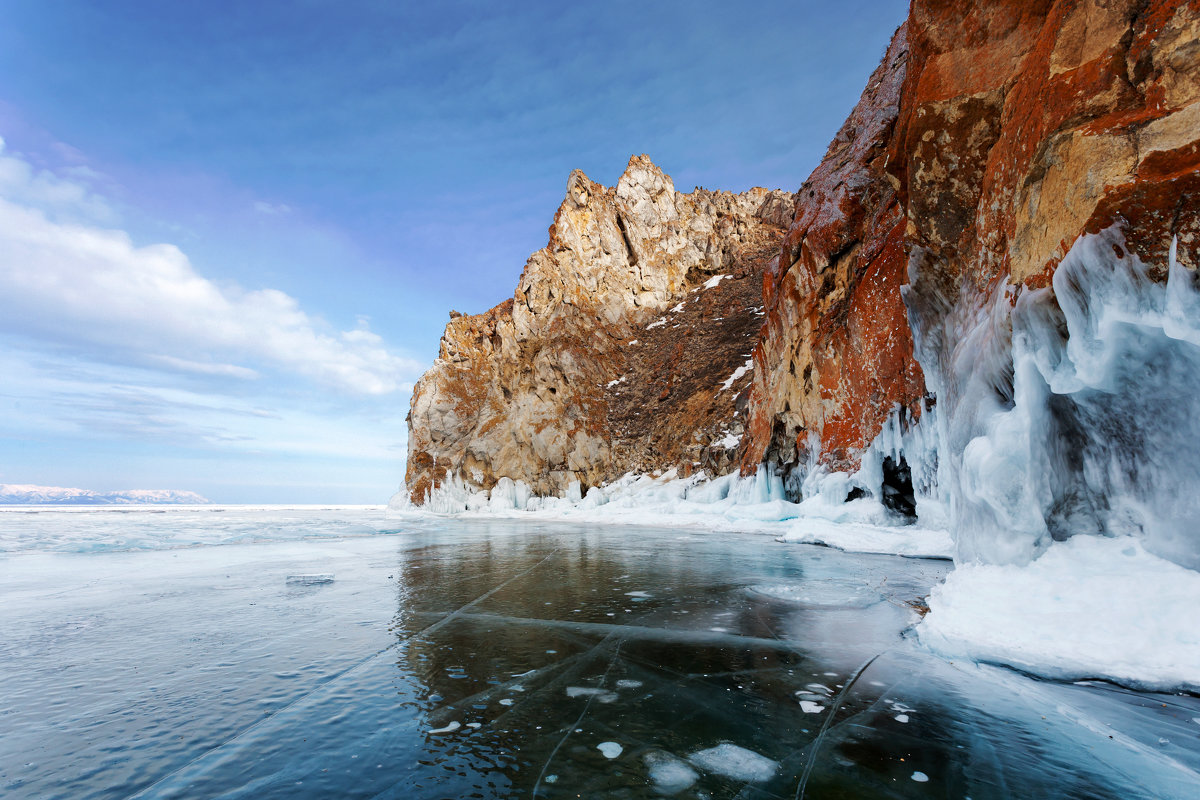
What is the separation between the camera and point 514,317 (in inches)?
1992

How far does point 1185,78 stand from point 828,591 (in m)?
6.65

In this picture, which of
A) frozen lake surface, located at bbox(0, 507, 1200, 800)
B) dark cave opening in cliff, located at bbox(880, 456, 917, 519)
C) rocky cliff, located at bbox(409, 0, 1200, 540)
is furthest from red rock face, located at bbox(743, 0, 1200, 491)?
frozen lake surface, located at bbox(0, 507, 1200, 800)

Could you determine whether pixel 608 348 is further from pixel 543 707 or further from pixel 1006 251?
pixel 543 707

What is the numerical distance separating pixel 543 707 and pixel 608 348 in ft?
146

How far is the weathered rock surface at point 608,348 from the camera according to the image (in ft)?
130

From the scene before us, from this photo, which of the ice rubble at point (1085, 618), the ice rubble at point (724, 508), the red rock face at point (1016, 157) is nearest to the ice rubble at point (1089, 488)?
the ice rubble at point (1085, 618)

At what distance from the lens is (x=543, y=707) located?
335 centimetres

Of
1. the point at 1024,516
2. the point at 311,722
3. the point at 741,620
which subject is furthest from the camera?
the point at 741,620

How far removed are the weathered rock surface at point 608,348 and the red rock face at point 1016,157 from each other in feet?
60.1

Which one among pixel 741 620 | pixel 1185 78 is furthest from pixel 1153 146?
pixel 741 620

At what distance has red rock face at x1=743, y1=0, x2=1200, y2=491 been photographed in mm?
4371

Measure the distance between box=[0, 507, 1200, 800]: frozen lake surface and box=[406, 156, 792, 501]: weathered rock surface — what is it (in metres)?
28.0

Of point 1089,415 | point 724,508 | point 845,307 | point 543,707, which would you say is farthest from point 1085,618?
point 724,508

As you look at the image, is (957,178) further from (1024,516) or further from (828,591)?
(828,591)
